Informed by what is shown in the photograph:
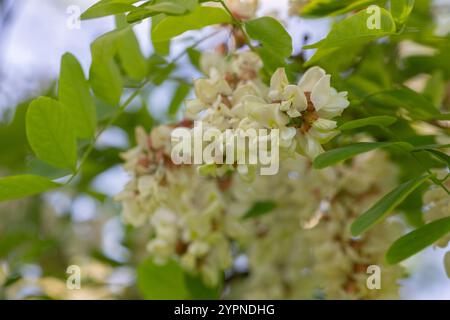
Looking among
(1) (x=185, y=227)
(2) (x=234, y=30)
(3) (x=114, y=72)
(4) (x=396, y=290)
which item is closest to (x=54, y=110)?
(3) (x=114, y=72)

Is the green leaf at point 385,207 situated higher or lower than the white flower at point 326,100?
lower

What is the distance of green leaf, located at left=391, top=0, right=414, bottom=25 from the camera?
68cm

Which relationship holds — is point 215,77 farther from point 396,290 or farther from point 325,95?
point 396,290

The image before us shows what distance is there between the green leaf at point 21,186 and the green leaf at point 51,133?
4 centimetres

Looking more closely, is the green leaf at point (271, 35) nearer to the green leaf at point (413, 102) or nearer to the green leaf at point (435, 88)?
the green leaf at point (413, 102)

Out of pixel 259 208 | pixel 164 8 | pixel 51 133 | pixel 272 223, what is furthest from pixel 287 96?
pixel 272 223

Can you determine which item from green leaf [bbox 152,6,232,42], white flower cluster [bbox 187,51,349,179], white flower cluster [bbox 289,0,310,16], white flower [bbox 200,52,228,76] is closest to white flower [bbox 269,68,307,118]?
white flower cluster [bbox 187,51,349,179]

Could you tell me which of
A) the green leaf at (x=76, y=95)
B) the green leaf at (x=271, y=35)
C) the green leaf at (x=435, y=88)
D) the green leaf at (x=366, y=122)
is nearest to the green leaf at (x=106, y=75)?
the green leaf at (x=76, y=95)

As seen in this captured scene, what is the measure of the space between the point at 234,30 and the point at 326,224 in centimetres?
30

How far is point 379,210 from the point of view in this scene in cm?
65

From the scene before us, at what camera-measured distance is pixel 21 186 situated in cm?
72

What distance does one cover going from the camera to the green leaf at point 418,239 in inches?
26.3

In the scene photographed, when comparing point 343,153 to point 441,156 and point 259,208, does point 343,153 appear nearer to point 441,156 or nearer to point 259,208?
point 441,156
